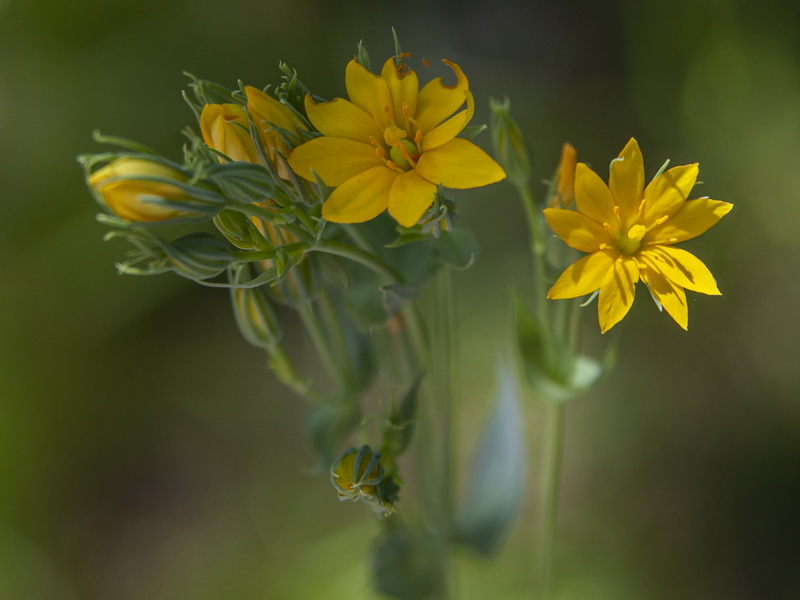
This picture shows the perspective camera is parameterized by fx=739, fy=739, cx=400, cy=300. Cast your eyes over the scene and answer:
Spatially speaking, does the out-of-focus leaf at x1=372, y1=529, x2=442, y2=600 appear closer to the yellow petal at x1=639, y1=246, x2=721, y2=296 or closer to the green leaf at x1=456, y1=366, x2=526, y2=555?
the green leaf at x1=456, y1=366, x2=526, y2=555

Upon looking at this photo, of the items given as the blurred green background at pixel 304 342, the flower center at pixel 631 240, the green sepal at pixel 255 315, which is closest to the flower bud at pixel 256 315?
the green sepal at pixel 255 315

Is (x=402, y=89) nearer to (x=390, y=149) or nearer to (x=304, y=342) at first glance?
(x=390, y=149)

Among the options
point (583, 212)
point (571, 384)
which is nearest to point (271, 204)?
point (583, 212)

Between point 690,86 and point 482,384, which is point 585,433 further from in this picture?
point 690,86

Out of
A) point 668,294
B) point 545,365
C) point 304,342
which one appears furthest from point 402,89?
point 304,342

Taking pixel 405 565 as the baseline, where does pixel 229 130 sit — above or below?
above

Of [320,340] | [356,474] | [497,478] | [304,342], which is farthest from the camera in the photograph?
[304,342]

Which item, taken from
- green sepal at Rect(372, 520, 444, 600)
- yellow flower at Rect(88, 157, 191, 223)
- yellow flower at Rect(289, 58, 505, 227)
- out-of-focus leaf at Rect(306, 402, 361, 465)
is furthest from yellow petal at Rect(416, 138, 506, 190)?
green sepal at Rect(372, 520, 444, 600)

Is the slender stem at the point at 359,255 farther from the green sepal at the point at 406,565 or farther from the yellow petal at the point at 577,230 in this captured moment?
the green sepal at the point at 406,565
